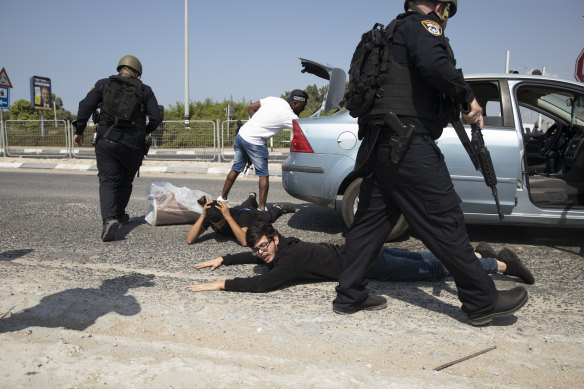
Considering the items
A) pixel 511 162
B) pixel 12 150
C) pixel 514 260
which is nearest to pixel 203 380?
pixel 514 260

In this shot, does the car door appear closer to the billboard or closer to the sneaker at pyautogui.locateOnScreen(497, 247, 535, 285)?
the sneaker at pyautogui.locateOnScreen(497, 247, 535, 285)

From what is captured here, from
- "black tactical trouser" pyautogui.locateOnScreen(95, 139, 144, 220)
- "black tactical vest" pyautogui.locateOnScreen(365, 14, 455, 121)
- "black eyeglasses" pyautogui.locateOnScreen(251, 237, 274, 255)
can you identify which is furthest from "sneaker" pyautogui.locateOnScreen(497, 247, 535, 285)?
"black tactical trouser" pyautogui.locateOnScreen(95, 139, 144, 220)

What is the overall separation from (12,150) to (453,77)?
16.3 m

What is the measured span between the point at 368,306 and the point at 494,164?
209cm

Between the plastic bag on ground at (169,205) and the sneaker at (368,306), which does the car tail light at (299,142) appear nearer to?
the plastic bag on ground at (169,205)

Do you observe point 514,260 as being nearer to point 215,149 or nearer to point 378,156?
point 378,156

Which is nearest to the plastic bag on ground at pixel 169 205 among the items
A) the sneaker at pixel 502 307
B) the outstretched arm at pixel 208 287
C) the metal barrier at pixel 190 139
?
the outstretched arm at pixel 208 287

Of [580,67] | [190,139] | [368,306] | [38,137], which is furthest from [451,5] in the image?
[38,137]

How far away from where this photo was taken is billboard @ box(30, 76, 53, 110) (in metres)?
29.2

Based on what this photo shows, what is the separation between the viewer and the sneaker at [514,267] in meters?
3.40

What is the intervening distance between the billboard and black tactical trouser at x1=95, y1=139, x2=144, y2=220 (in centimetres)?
2809

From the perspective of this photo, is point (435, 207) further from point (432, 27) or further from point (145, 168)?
point (145, 168)

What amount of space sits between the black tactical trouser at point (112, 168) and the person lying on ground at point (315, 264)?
2113 mm

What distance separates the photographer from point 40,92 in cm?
2977
